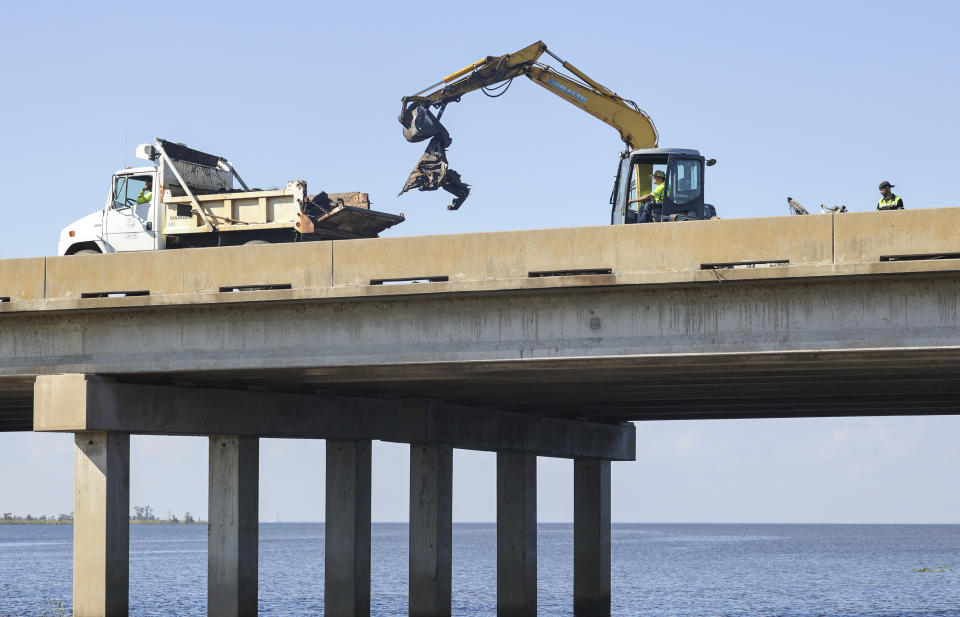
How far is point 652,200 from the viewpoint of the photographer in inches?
1172

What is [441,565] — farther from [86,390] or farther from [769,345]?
[769,345]

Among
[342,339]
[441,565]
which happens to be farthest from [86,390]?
[441,565]

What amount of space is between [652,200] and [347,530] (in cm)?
1048

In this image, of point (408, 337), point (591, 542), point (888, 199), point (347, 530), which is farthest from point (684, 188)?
point (591, 542)

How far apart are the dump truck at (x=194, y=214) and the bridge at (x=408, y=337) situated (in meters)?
3.42

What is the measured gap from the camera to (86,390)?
2583cm

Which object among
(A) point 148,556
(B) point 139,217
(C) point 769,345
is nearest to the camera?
(C) point 769,345

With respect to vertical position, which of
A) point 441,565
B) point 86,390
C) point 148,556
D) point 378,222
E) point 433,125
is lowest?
point 148,556

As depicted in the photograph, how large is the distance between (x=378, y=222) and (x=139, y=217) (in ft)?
17.7

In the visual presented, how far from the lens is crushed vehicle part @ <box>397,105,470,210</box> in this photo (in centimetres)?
3272

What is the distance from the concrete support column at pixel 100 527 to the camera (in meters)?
25.6

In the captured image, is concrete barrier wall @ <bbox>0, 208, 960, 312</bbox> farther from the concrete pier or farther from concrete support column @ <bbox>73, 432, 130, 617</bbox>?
concrete support column @ <bbox>73, 432, 130, 617</bbox>

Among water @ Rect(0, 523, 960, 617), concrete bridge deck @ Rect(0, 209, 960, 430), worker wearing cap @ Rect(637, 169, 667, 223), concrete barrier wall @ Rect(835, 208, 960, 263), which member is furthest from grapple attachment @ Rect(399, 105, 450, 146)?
water @ Rect(0, 523, 960, 617)

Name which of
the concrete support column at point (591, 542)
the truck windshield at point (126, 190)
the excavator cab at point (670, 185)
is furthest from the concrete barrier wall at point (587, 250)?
the concrete support column at point (591, 542)
